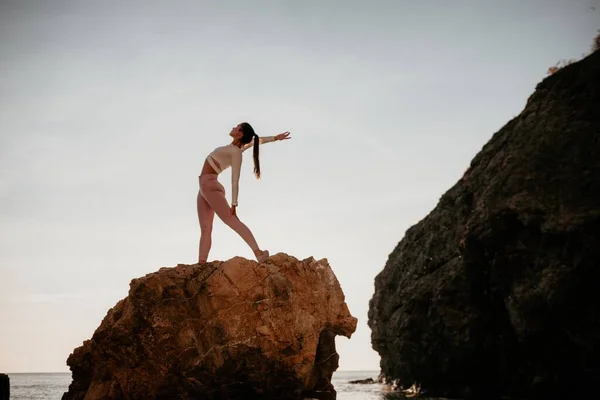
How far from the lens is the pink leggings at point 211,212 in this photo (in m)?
11.9

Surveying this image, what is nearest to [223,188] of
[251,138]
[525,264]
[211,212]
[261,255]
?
[211,212]

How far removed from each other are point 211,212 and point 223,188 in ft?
1.96

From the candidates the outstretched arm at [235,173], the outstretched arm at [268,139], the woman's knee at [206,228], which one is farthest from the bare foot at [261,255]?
the outstretched arm at [268,139]

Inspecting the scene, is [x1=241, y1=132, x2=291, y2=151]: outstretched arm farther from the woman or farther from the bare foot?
the bare foot

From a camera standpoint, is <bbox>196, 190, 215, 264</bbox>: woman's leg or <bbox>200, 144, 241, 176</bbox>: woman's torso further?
<bbox>196, 190, 215, 264</bbox>: woman's leg

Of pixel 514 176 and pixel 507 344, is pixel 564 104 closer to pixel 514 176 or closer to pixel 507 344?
pixel 514 176

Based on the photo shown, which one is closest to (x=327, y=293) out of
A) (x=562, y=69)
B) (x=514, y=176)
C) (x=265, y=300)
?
(x=265, y=300)

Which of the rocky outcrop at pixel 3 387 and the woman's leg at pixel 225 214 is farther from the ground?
the woman's leg at pixel 225 214

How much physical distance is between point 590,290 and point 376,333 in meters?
21.6

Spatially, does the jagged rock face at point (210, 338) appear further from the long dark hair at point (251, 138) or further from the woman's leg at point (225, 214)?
the long dark hair at point (251, 138)

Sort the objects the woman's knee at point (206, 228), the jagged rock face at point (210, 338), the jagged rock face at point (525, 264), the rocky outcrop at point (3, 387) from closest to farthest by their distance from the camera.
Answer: the rocky outcrop at point (3, 387), the jagged rock face at point (210, 338), the woman's knee at point (206, 228), the jagged rock face at point (525, 264)

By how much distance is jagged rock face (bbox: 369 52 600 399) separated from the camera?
1938cm

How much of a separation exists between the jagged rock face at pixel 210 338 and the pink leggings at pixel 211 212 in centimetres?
47

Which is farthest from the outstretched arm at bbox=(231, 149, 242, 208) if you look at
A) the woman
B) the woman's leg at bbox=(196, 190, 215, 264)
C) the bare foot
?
the bare foot
